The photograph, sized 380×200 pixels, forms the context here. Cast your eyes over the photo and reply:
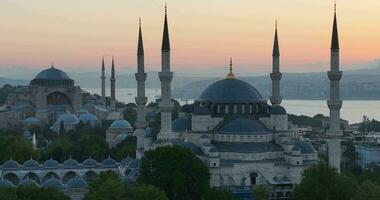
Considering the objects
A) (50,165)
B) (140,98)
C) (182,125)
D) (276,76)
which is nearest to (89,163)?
(50,165)

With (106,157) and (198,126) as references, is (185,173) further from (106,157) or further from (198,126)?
(106,157)

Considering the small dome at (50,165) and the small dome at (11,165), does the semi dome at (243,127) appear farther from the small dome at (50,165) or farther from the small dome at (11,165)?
the small dome at (11,165)

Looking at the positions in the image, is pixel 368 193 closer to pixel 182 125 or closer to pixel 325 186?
pixel 325 186

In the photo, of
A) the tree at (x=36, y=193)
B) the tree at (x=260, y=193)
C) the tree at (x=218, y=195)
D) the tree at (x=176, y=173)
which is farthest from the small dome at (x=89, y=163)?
the tree at (x=218, y=195)

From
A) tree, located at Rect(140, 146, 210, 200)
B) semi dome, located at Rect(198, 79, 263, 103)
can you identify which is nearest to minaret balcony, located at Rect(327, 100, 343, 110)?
semi dome, located at Rect(198, 79, 263, 103)

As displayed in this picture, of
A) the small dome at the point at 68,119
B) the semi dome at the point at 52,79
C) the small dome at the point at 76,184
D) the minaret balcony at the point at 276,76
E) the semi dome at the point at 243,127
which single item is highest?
the semi dome at the point at 52,79

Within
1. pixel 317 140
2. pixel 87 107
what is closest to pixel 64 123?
pixel 87 107

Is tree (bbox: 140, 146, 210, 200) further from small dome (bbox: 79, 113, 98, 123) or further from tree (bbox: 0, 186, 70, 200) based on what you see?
small dome (bbox: 79, 113, 98, 123)
